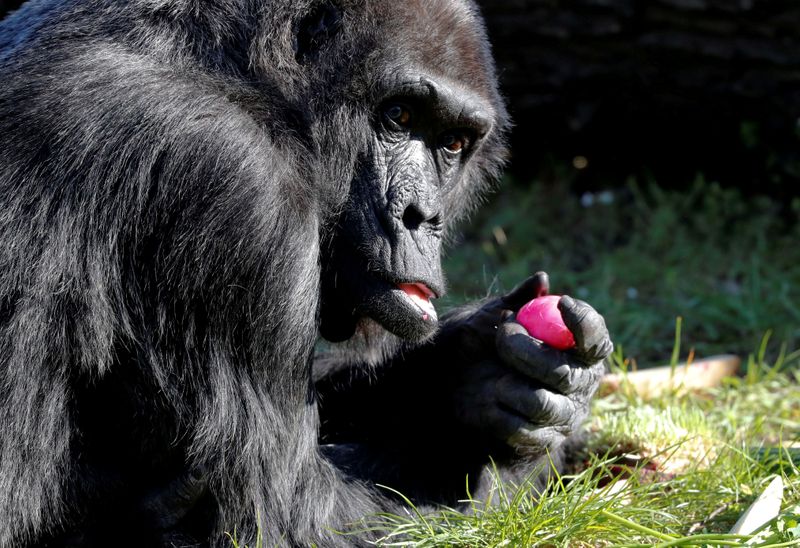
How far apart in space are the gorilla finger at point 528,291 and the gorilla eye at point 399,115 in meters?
0.83

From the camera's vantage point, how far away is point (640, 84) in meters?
8.86

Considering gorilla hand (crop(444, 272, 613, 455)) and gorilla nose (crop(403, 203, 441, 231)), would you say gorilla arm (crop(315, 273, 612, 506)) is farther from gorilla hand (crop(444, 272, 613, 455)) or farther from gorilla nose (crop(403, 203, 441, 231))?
gorilla nose (crop(403, 203, 441, 231))

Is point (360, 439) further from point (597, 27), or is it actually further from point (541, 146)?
point (541, 146)

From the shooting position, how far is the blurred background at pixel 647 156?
26.4 ft

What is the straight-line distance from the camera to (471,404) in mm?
4172

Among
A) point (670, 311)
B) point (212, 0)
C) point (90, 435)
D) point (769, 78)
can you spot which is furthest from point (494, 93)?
point (769, 78)

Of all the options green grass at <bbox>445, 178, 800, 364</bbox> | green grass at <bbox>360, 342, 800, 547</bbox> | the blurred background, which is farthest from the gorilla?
the blurred background

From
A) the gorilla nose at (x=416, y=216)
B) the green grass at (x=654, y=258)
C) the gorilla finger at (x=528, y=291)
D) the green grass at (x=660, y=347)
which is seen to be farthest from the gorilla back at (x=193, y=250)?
the green grass at (x=654, y=258)

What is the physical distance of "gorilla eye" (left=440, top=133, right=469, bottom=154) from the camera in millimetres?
4227

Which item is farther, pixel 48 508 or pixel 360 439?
pixel 360 439

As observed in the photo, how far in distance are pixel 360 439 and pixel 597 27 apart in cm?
500

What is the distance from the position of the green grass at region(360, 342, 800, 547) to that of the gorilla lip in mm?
716

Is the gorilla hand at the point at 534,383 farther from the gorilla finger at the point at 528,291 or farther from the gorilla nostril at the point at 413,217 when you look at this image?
the gorilla nostril at the point at 413,217

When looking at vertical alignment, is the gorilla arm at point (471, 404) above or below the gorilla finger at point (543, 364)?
below
